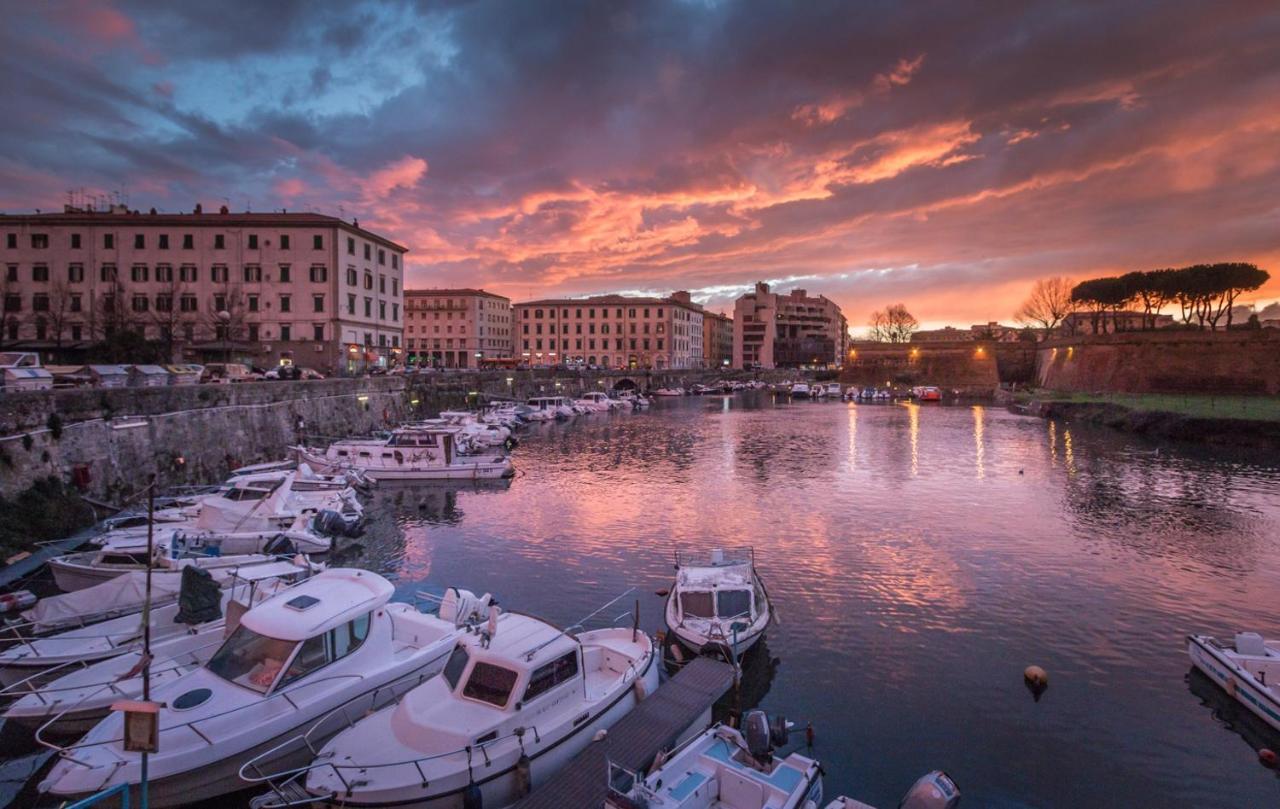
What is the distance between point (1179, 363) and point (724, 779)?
8889 centimetres

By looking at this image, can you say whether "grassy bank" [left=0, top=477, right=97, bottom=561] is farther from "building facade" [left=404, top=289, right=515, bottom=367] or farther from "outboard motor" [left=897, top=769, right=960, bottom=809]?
"building facade" [left=404, top=289, right=515, bottom=367]

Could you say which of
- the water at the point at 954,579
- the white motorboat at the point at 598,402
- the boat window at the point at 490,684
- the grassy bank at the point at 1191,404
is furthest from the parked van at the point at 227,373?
the grassy bank at the point at 1191,404

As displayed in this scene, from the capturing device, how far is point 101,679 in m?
12.2

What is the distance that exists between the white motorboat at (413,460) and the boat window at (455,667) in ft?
94.3

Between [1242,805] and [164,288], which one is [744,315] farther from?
[1242,805]

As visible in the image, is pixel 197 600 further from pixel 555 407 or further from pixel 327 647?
pixel 555 407

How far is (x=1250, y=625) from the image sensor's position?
18.0 metres

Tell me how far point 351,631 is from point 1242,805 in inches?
609

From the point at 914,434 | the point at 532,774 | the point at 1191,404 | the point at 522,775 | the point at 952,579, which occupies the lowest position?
the point at 952,579

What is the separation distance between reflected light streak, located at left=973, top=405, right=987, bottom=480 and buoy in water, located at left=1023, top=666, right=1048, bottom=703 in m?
27.2

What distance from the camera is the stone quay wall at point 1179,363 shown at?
6906cm

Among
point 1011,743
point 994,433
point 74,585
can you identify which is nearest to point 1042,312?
point 994,433

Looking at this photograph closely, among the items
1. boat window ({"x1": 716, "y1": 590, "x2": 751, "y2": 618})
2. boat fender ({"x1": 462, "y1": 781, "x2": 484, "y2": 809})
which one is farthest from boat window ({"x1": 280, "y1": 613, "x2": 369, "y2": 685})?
boat window ({"x1": 716, "y1": 590, "x2": 751, "y2": 618})

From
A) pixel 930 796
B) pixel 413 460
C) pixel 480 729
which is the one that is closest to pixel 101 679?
pixel 480 729
